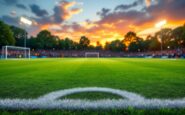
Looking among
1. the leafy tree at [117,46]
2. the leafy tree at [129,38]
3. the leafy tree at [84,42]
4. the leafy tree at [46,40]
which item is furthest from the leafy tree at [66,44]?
the leafy tree at [129,38]

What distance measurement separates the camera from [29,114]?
229 cm

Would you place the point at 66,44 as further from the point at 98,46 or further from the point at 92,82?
the point at 92,82

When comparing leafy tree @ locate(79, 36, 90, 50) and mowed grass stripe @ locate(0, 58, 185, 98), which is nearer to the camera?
mowed grass stripe @ locate(0, 58, 185, 98)

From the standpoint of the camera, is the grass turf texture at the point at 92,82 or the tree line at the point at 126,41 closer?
the grass turf texture at the point at 92,82

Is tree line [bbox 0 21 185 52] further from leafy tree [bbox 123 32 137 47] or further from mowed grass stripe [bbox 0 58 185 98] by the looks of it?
mowed grass stripe [bbox 0 58 185 98]

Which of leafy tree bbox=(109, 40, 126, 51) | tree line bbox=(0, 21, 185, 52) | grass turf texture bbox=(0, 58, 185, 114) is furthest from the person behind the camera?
leafy tree bbox=(109, 40, 126, 51)

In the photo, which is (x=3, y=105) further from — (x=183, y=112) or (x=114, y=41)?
(x=114, y=41)

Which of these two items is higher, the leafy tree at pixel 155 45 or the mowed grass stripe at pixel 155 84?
the leafy tree at pixel 155 45

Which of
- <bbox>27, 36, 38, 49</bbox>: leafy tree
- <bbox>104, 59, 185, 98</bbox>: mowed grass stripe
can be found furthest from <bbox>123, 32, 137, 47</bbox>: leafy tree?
<bbox>104, 59, 185, 98</bbox>: mowed grass stripe

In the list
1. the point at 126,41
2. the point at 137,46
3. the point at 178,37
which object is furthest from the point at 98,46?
the point at 178,37

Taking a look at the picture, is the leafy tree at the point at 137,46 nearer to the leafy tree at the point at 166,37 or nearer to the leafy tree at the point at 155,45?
the leafy tree at the point at 155,45

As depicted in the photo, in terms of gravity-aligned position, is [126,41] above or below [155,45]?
above

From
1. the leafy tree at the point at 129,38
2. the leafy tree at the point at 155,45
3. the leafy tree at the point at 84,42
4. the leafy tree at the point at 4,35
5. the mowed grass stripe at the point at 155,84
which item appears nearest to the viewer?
the mowed grass stripe at the point at 155,84

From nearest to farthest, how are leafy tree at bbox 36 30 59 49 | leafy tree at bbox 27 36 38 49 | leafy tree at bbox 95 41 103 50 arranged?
leafy tree at bbox 27 36 38 49
leafy tree at bbox 36 30 59 49
leafy tree at bbox 95 41 103 50
